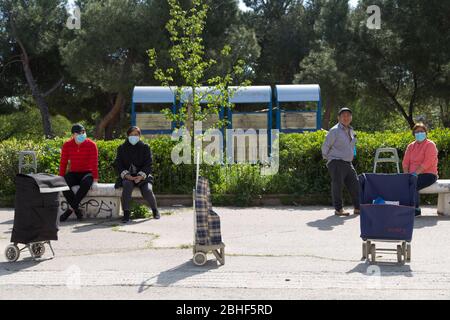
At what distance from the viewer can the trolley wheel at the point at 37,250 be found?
7870mm

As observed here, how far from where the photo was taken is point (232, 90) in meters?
13.8

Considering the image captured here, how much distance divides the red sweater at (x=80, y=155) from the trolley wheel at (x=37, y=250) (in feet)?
12.2

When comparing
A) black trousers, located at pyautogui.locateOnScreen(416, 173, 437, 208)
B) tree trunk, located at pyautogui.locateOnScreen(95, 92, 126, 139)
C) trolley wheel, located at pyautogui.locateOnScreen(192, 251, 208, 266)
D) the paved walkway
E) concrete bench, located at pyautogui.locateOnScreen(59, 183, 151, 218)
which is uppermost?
tree trunk, located at pyautogui.locateOnScreen(95, 92, 126, 139)

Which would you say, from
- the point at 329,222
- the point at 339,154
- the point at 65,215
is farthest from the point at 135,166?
the point at 339,154

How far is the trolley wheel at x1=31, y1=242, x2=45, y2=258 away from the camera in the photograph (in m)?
7.87

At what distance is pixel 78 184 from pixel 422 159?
19.6ft

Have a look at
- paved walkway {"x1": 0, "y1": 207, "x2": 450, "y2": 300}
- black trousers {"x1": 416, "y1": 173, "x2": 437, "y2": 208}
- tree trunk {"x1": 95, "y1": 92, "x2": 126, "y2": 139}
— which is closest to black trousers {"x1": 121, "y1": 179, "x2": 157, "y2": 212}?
paved walkway {"x1": 0, "y1": 207, "x2": 450, "y2": 300}

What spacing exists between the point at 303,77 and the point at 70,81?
42.2 ft

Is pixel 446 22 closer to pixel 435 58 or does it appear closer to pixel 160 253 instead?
pixel 435 58

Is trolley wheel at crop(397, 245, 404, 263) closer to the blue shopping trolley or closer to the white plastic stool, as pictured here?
Answer: the blue shopping trolley

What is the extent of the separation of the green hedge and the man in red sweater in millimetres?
1821

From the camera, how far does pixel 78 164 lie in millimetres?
11602

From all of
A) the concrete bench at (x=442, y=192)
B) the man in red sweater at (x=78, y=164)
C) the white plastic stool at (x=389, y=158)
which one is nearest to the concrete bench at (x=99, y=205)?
the man in red sweater at (x=78, y=164)
